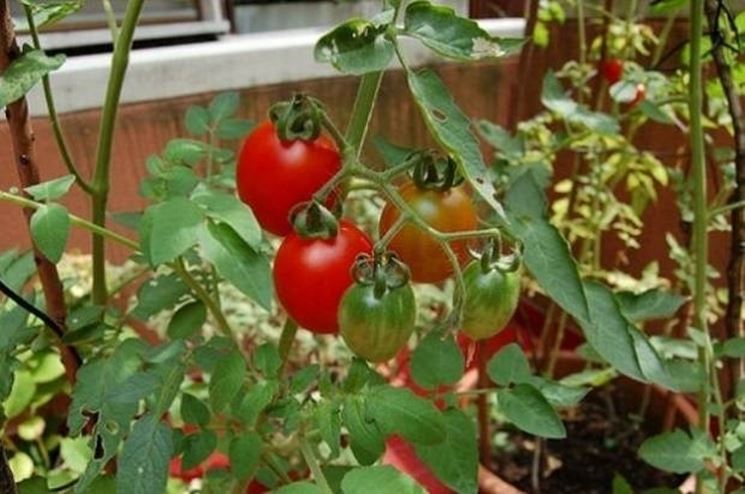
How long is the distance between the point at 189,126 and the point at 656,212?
0.94 meters

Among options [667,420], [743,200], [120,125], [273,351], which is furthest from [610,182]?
[273,351]

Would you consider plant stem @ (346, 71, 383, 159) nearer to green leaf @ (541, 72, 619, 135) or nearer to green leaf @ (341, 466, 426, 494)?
green leaf @ (341, 466, 426, 494)

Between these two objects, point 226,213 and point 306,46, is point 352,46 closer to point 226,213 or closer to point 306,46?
point 226,213

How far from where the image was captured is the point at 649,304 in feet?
1.88

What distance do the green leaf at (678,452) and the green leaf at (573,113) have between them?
262mm

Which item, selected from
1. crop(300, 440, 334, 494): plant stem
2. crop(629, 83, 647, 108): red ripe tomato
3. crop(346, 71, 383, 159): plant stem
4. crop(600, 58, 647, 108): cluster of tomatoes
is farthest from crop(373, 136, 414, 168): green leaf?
crop(600, 58, 647, 108): cluster of tomatoes

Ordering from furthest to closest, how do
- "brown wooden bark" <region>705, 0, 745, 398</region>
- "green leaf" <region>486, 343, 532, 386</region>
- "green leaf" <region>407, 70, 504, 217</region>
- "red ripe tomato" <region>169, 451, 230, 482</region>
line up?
"red ripe tomato" <region>169, 451, 230, 482</region> < "brown wooden bark" <region>705, 0, 745, 398</region> < "green leaf" <region>486, 343, 532, 386</region> < "green leaf" <region>407, 70, 504, 217</region>

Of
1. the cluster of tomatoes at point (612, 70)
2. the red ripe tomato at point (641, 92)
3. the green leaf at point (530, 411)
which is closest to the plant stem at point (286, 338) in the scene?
the green leaf at point (530, 411)

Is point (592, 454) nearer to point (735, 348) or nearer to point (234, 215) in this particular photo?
point (735, 348)

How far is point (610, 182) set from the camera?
3.88 ft

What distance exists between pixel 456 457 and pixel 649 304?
0.65 feet

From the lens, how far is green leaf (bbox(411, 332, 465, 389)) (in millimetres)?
505

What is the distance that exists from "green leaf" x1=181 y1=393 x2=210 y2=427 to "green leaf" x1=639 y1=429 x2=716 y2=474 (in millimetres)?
328

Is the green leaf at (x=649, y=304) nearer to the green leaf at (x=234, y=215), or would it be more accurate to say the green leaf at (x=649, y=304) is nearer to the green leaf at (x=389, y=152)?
the green leaf at (x=389, y=152)
